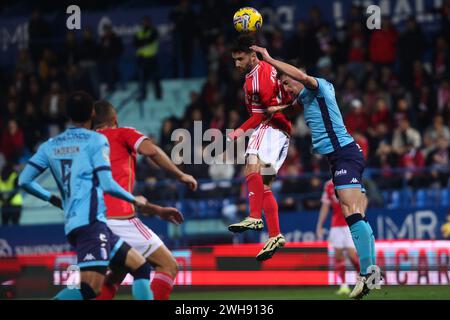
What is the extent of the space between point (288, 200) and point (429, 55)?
5.53 meters

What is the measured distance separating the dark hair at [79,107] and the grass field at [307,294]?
5.34m

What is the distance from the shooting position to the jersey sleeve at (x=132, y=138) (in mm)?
10734

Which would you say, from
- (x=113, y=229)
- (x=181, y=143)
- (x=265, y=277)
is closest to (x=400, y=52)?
(x=181, y=143)

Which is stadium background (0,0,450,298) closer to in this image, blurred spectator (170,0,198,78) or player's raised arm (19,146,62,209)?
blurred spectator (170,0,198,78)

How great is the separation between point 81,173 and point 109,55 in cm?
1613

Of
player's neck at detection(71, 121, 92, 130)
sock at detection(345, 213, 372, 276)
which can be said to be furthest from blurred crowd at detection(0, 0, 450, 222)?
player's neck at detection(71, 121, 92, 130)

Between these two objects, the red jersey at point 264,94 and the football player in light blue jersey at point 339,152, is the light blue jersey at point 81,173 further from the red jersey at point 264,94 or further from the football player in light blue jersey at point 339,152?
the red jersey at point 264,94

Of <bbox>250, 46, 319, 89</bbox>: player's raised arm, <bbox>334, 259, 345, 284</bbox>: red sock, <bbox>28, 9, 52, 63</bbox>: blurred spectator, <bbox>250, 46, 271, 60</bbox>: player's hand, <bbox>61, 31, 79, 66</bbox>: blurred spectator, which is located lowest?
<bbox>334, 259, 345, 284</bbox>: red sock

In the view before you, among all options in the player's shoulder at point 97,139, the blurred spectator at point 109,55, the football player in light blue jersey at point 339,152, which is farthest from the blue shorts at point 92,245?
the blurred spectator at point 109,55

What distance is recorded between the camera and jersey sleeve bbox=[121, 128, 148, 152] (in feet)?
35.2

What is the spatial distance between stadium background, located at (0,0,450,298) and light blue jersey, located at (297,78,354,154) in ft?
15.4

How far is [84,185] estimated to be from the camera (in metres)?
9.69
